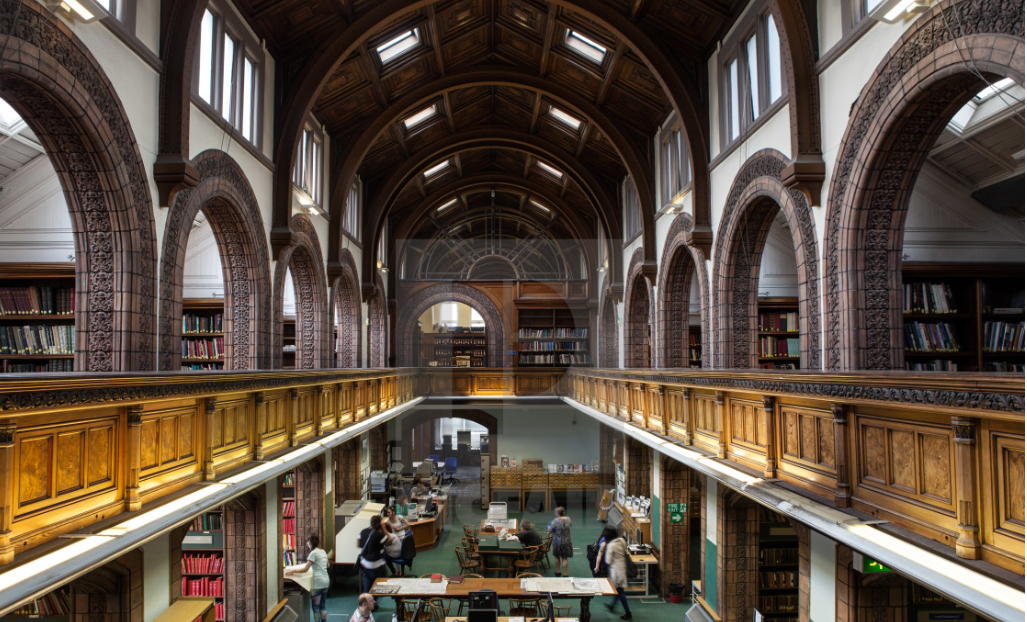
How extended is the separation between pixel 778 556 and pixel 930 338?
3.55 m

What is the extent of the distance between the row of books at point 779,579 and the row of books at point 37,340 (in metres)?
10.1

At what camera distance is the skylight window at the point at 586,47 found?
40.8ft

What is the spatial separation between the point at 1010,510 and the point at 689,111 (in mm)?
9127

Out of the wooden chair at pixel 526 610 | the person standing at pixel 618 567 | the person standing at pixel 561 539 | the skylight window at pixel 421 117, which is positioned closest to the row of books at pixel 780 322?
the person standing at pixel 618 567

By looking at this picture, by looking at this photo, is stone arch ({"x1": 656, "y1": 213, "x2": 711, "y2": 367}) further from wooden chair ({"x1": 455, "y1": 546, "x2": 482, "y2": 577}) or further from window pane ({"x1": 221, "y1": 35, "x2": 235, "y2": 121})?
window pane ({"x1": 221, "y1": 35, "x2": 235, "y2": 121})

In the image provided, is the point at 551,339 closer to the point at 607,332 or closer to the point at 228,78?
the point at 607,332

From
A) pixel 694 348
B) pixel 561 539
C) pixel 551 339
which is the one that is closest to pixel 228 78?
pixel 561 539

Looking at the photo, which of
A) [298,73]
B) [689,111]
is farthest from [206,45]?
[689,111]

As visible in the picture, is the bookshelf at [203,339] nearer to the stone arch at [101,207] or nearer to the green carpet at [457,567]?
the green carpet at [457,567]

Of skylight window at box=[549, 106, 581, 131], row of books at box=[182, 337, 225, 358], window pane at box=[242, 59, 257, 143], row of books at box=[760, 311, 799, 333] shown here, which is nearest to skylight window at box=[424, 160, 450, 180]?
skylight window at box=[549, 106, 581, 131]

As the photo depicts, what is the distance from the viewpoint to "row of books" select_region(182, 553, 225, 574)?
27.5 ft

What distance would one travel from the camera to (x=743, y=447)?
5656 millimetres

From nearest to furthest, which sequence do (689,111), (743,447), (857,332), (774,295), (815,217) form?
1. (743,447)
2. (857,332)
3. (815,217)
4. (689,111)
5. (774,295)

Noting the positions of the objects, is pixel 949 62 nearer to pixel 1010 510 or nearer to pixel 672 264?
pixel 1010 510
